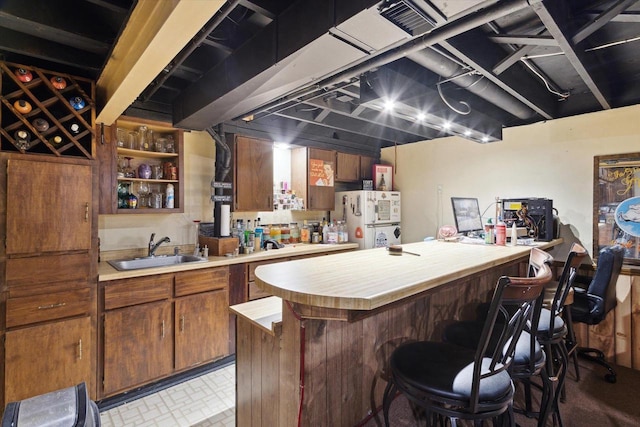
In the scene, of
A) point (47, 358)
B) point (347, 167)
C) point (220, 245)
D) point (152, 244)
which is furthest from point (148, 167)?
point (347, 167)

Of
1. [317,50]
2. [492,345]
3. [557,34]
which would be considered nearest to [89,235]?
[317,50]

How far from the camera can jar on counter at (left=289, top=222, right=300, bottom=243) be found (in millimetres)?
4346

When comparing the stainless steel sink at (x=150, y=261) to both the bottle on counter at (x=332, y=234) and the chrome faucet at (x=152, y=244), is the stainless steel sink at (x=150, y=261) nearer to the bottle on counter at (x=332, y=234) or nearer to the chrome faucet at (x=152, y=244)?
the chrome faucet at (x=152, y=244)

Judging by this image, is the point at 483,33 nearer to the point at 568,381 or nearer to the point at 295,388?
the point at 295,388

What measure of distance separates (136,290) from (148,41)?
1.83m

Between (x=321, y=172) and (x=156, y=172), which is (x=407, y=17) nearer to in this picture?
(x=156, y=172)

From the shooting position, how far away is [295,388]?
1382mm

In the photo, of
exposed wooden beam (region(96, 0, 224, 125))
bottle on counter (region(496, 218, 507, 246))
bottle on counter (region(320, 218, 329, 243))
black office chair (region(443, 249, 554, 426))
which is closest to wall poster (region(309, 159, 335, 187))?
bottle on counter (region(320, 218, 329, 243))

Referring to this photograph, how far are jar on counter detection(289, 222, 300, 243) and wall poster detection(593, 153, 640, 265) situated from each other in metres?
3.25

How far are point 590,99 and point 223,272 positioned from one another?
3.98 meters

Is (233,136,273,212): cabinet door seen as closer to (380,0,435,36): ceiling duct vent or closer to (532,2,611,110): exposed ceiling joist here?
(380,0,435,36): ceiling duct vent

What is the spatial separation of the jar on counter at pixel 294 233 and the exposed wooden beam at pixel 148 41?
8.29 ft

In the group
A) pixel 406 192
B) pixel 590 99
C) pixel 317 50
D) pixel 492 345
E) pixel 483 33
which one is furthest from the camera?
pixel 406 192

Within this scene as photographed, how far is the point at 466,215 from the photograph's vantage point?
331cm
